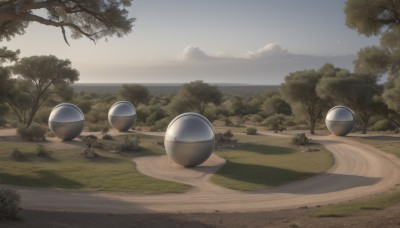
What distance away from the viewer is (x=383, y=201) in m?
19.6

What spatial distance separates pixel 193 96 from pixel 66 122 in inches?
1359

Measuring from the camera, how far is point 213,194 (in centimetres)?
2197

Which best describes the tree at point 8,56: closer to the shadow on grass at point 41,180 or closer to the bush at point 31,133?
the shadow on grass at point 41,180

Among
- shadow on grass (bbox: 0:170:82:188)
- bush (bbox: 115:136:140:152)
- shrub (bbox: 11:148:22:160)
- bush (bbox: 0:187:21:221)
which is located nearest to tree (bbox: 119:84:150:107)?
bush (bbox: 115:136:140:152)

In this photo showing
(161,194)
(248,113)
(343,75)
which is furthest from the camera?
(248,113)

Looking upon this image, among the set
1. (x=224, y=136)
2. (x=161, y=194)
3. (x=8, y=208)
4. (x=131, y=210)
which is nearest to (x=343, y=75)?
(x=224, y=136)

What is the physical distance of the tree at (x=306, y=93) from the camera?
57.1 metres

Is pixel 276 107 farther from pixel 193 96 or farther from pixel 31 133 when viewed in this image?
pixel 31 133

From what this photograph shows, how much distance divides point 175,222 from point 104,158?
1813 cm

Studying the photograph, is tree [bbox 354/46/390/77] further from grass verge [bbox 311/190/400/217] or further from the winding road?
grass verge [bbox 311/190/400/217]

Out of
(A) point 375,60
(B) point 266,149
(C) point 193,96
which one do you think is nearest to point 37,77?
(C) point 193,96

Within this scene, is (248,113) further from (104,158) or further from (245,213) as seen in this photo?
(245,213)

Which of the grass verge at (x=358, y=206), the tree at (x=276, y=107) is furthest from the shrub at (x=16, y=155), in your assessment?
the tree at (x=276, y=107)

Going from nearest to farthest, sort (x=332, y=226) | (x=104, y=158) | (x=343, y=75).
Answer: (x=332, y=226) < (x=104, y=158) < (x=343, y=75)
